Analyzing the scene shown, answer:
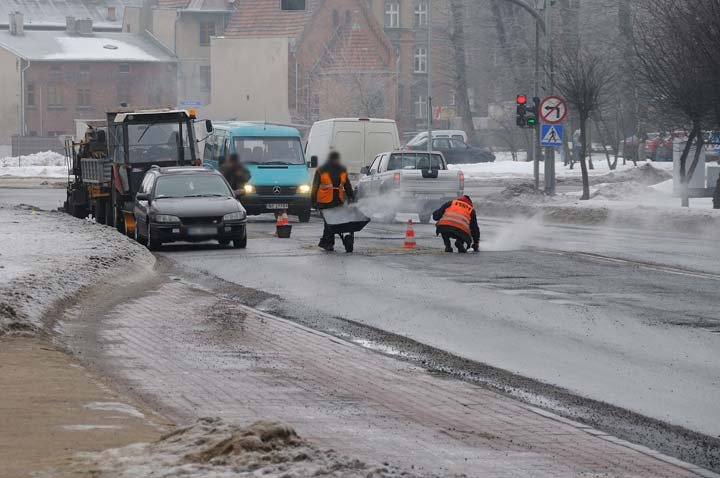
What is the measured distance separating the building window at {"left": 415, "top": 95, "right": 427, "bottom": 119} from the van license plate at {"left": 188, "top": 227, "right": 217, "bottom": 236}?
8168 cm

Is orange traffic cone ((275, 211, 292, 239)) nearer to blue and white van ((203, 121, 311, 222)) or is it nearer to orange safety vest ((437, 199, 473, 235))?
orange safety vest ((437, 199, 473, 235))

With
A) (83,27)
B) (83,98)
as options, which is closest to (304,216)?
(83,98)

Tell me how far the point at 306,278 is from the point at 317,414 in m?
10.5

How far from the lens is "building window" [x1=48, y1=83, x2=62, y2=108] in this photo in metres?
93.0

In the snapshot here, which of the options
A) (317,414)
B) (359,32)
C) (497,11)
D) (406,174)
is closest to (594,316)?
(317,414)

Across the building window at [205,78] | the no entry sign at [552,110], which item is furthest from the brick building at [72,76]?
the no entry sign at [552,110]

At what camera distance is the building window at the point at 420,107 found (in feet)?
349

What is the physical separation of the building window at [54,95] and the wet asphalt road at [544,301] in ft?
223

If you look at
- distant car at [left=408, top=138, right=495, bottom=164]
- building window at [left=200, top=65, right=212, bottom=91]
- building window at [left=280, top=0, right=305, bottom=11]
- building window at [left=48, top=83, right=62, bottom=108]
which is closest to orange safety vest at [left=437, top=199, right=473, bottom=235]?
building window at [left=280, top=0, right=305, bottom=11]

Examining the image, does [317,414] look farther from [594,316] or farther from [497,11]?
[497,11]

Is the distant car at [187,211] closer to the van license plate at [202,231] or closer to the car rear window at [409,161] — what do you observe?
the van license plate at [202,231]

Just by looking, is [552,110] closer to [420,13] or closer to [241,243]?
[241,243]

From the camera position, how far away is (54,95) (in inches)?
3669

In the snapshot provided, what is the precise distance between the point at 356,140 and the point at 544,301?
81.5ft
